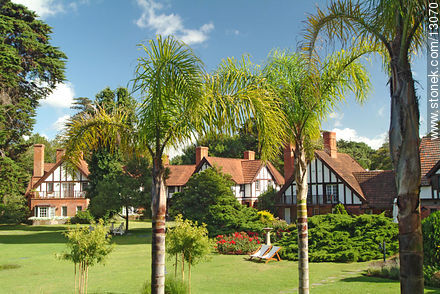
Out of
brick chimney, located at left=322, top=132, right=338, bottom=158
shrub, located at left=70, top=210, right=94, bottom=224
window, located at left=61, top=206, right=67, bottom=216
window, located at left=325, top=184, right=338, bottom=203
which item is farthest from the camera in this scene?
window, located at left=61, top=206, right=67, bottom=216

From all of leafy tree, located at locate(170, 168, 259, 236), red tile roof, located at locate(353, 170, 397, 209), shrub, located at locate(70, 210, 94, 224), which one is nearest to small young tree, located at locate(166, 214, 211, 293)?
leafy tree, located at locate(170, 168, 259, 236)

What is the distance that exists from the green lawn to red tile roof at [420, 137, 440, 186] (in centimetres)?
1416

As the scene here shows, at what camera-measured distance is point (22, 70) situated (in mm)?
31141

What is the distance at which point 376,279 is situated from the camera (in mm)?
13188

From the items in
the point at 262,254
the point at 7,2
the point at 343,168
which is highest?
the point at 7,2

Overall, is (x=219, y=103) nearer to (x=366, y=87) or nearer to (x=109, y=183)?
(x=366, y=87)

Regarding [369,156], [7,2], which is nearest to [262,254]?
[7,2]

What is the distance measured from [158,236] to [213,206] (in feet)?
67.7

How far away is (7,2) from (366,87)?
32799 mm

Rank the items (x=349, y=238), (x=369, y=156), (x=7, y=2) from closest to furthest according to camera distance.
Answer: (x=349, y=238) → (x=7, y=2) → (x=369, y=156)

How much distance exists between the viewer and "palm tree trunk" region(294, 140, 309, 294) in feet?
30.0

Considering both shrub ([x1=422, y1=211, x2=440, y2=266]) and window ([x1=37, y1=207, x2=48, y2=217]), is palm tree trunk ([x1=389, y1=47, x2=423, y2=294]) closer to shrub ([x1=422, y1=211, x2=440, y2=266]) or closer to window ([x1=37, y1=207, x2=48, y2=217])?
shrub ([x1=422, y1=211, x2=440, y2=266])

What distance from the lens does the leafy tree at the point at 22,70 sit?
99.6 ft

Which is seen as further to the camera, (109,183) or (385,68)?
(109,183)
